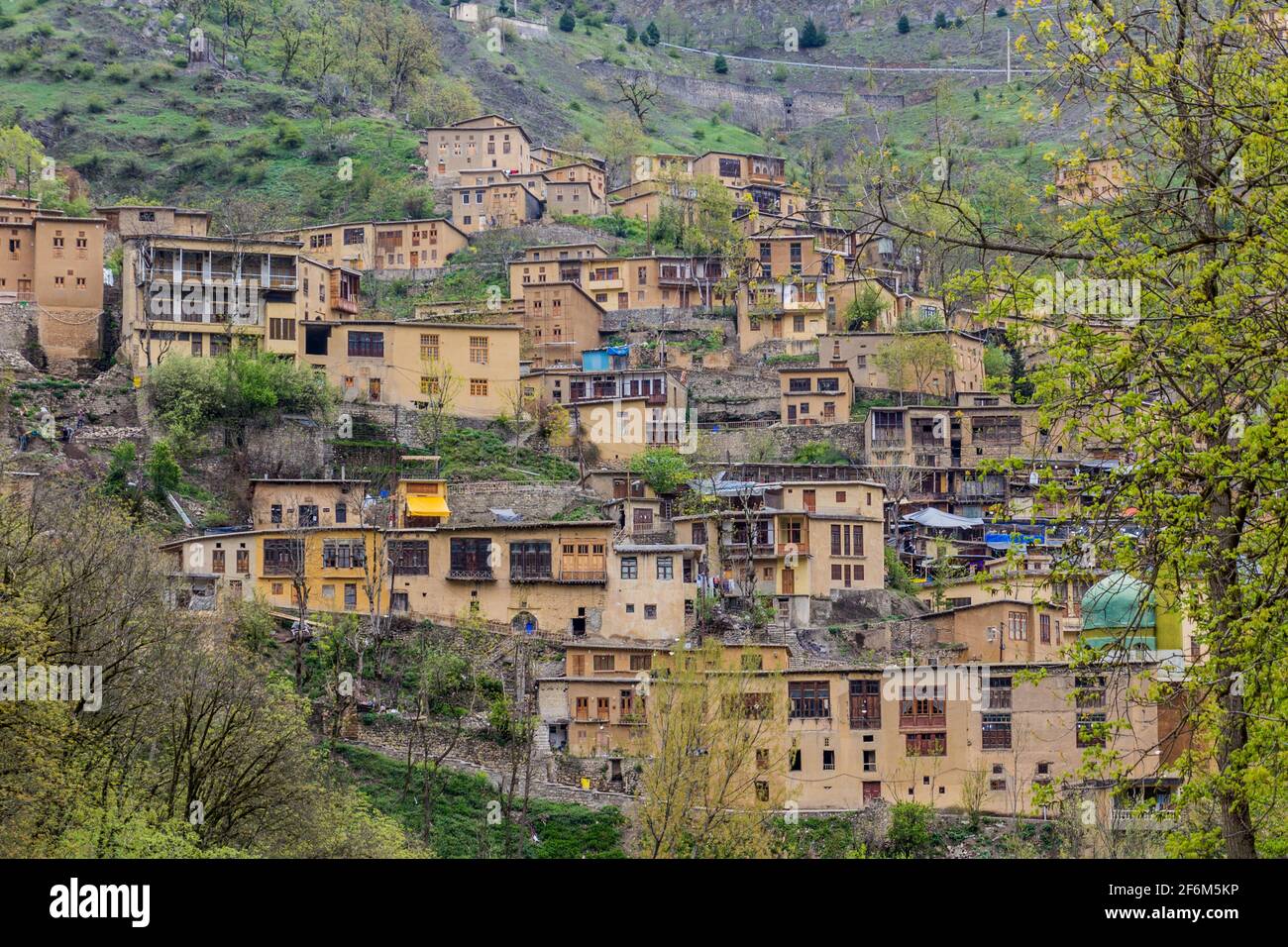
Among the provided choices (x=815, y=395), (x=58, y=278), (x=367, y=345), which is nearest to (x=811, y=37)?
(x=815, y=395)

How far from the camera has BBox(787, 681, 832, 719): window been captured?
5500 centimetres

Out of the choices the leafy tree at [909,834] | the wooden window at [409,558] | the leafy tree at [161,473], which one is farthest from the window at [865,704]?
the leafy tree at [161,473]

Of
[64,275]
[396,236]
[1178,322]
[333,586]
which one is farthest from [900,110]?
[1178,322]

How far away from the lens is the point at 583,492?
2749 inches

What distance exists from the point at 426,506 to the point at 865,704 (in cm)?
1890

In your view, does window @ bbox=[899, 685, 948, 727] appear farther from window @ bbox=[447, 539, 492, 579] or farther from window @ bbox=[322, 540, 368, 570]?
window @ bbox=[322, 540, 368, 570]

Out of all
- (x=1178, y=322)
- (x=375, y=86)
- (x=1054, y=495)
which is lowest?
(x=1054, y=495)

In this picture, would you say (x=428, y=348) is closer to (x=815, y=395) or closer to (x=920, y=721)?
(x=815, y=395)

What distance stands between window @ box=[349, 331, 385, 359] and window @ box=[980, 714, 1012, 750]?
32.5 metres

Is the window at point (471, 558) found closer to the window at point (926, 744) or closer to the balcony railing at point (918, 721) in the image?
the balcony railing at point (918, 721)

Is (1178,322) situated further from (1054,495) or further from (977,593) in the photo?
(977,593)

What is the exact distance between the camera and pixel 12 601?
3142 cm

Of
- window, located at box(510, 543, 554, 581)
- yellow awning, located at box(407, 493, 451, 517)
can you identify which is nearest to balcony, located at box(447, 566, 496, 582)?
window, located at box(510, 543, 554, 581)
